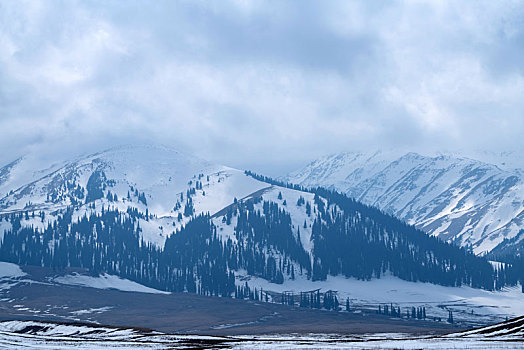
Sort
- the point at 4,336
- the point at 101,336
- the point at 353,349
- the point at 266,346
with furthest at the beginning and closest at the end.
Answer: the point at 101,336
the point at 4,336
the point at 266,346
the point at 353,349

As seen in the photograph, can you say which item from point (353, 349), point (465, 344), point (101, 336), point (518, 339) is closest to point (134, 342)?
point (101, 336)

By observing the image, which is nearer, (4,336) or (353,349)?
(353,349)

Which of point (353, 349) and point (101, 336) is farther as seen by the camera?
point (101, 336)

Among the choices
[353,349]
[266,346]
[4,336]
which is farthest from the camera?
[4,336]

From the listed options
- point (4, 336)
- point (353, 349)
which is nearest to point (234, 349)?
point (353, 349)

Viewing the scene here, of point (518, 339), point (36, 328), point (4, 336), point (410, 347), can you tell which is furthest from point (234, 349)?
point (36, 328)

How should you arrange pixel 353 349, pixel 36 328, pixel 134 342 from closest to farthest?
1. pixel 353 349
2. pixel 134 342
3. pixel 36 328

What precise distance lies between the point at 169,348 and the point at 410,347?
34165mm

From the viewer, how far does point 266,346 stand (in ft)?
334

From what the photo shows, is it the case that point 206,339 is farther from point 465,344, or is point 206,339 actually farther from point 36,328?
point 36,328

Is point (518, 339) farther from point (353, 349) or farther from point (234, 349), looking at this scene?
point (234, 349)

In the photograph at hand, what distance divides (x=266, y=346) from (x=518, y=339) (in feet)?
116

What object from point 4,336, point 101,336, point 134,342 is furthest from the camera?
point 101,336

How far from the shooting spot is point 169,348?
336 ft
